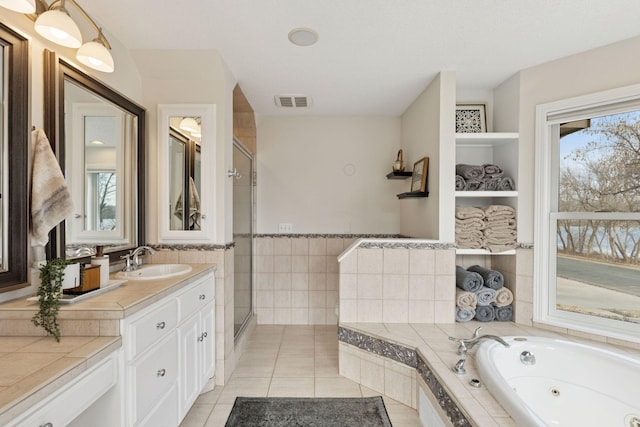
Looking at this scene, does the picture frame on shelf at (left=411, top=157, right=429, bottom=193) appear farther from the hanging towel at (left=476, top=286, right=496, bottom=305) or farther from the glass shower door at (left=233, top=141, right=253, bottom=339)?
the glass shower door at (left=233, top=141, right=253, bottom=339)

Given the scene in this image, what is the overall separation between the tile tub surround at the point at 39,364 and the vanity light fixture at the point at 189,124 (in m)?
1.49

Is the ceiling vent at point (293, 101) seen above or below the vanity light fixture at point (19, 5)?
above

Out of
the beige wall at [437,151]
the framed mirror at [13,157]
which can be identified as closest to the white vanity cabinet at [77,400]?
the framed mirror at [13,157]

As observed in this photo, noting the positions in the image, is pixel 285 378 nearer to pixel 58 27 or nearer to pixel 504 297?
pixel 504 297

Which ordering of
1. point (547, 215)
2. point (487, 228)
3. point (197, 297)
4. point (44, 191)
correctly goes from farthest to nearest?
1. point (487, 228)
2. point (547, 215)
3. point (197, 297)
4. point (44, 191)


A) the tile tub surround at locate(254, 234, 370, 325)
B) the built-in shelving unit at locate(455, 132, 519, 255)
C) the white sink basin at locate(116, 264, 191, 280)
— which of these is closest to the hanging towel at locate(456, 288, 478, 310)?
the built-in shelving unit at locate(455, 132, 519, 255)

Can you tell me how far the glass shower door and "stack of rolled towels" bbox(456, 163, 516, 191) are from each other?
1.81 m

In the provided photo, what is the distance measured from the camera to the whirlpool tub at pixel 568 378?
63.6 inches

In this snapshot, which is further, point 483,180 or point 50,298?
point 483,180

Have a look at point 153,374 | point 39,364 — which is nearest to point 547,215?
point 153,374

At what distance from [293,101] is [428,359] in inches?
95.4

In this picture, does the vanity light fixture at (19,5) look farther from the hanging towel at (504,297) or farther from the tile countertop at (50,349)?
the hanging towel at (504,297)

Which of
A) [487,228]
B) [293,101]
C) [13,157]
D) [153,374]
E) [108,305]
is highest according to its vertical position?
[293,101]

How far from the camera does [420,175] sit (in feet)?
8.82
